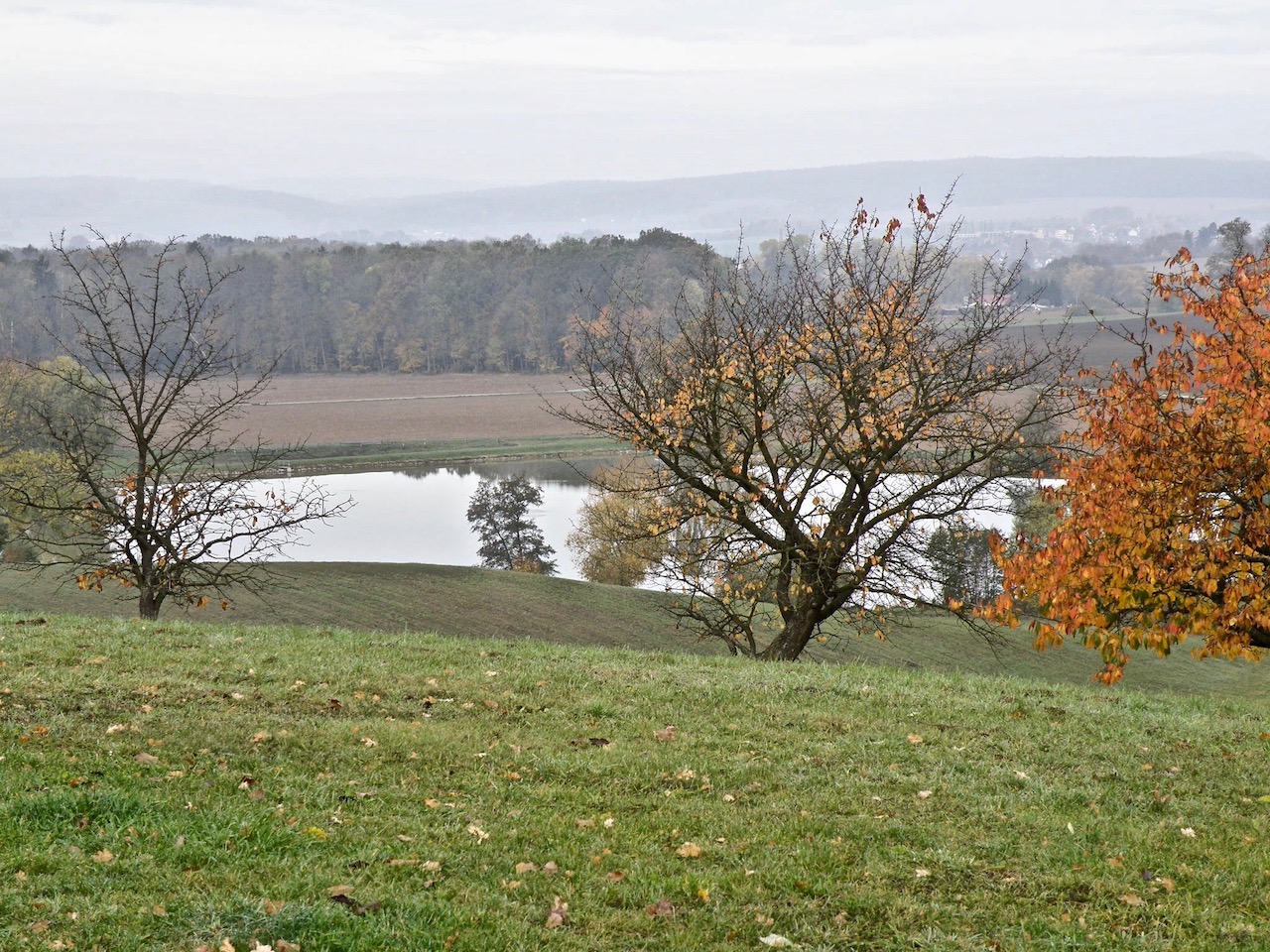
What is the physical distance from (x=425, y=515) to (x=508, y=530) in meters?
14.1

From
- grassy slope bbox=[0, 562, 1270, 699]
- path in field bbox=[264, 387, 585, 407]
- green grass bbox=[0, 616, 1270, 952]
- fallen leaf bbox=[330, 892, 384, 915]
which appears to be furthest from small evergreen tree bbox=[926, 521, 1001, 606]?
path in field bbox=[264, 387, 585, 407]

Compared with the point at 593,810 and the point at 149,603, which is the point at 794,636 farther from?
the point at 593,810

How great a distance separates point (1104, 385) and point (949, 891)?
8.56 metres

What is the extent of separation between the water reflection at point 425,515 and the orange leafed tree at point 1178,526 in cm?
3928

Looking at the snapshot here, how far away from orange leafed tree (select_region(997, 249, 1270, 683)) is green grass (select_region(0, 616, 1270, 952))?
127 centimetres

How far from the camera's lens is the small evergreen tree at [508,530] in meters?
61.5

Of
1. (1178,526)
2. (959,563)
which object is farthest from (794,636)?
(1178,526)

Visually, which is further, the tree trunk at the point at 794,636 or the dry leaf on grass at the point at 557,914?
the tree trunk at the point at 794,636

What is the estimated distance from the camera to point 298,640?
49.0ft

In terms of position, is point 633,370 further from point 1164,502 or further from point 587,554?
point 587,554

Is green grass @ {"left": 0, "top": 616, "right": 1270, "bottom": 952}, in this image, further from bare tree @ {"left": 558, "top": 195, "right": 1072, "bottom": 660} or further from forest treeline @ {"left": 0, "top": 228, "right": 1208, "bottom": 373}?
forest treeline @ {"left": 0, "top": 228, "right": 1208, "bottom": 373}

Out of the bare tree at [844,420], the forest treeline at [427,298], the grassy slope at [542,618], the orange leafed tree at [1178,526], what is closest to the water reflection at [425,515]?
the grassy slope at [542,618]

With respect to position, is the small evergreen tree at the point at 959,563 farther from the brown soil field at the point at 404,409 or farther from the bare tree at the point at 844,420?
the brown soil field at the point at 404,409

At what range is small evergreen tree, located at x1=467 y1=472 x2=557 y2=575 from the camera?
202 feet
